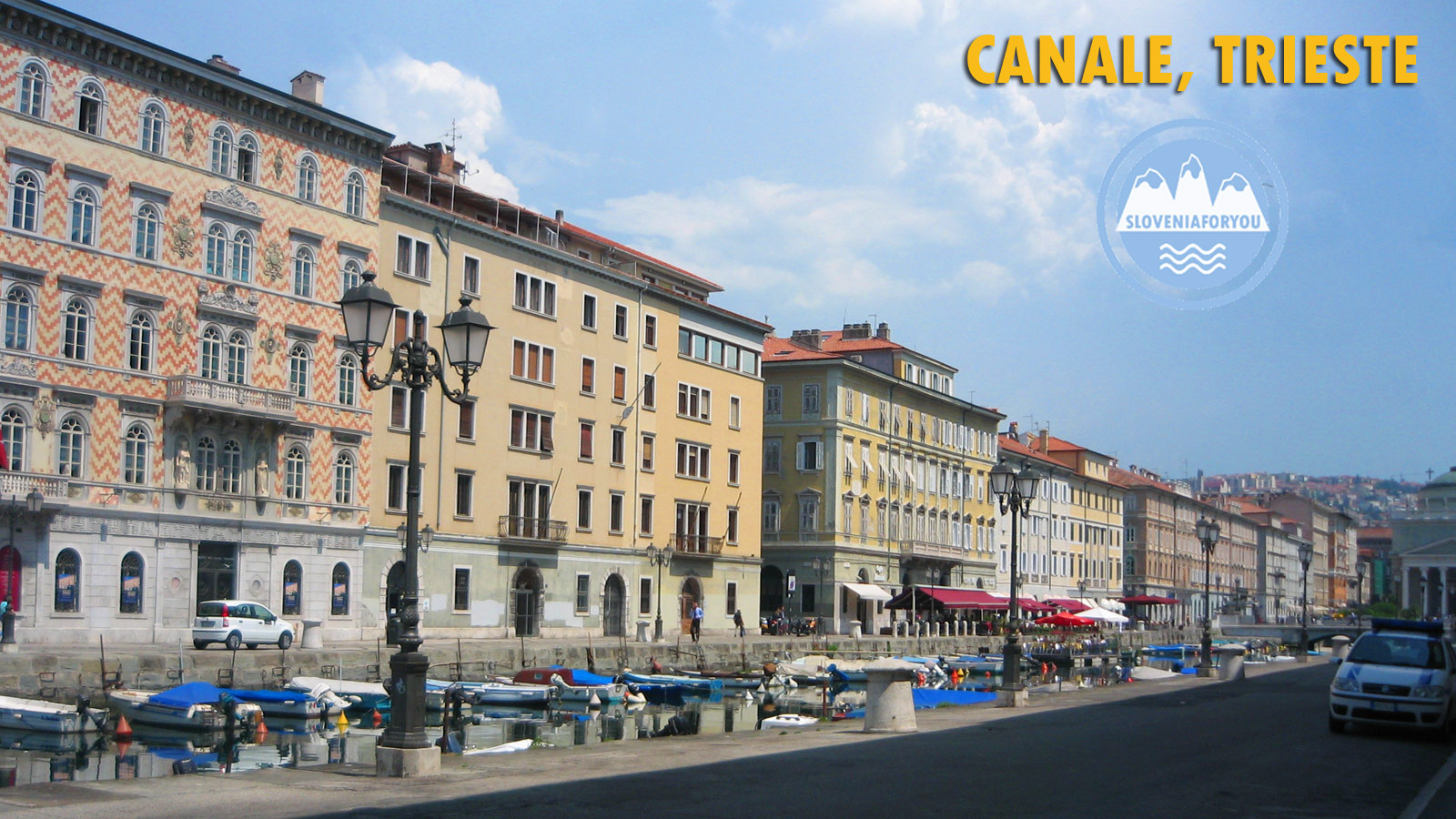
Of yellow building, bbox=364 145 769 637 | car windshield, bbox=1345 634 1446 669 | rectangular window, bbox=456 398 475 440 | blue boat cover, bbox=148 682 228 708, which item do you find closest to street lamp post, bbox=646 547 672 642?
yellow building, bbox=364 145 769 637

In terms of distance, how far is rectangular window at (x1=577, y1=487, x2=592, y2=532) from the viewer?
6619cm

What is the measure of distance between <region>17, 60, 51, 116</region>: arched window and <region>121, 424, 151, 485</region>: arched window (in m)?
10.4

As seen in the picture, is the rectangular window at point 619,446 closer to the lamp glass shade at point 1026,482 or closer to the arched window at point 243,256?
the arched window at point 243,256

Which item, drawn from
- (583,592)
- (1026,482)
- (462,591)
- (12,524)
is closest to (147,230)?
(12,524)

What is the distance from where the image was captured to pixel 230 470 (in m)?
49.9

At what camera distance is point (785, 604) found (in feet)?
280

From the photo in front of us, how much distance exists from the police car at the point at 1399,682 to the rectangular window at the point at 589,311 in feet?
149

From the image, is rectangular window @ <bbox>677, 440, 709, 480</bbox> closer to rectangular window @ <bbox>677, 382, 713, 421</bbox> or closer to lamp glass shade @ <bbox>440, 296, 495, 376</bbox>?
rectangular window @ <bbox>677, 382, 713, 421</bbox>

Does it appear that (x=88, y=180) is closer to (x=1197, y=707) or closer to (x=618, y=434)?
(x=618, y=434)

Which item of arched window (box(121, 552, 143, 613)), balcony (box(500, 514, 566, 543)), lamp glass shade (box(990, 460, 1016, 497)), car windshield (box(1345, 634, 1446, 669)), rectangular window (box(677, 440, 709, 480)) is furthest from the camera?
rectangular window (box(677, 440, 709, 480))

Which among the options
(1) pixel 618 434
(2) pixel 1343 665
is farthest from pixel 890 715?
(1) pixel 618 434

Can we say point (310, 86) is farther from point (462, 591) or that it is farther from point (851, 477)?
point (851, 477)

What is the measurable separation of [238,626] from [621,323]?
1136 inches

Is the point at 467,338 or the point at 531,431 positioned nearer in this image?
the point at 467,338
